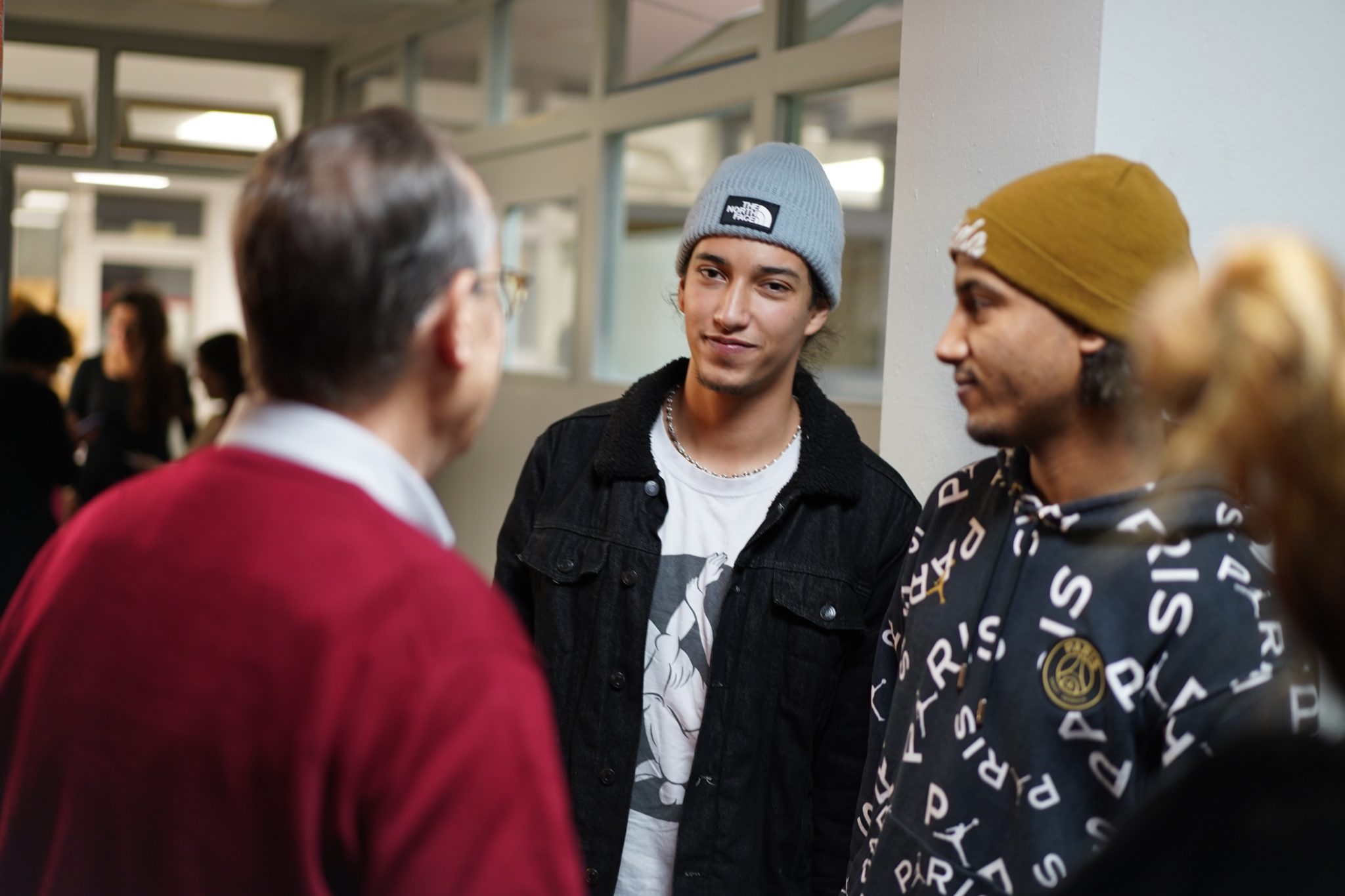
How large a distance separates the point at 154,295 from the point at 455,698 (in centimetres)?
444

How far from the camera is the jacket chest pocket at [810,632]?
191 cm

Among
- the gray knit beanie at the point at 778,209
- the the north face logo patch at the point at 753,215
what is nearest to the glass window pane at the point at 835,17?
the gray knit beanie at the point at 778,209

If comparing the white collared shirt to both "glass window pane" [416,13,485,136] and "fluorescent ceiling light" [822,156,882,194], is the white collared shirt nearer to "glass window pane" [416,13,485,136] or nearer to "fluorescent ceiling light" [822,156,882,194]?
"fluorescent ceiling light" [822,156,882,194]

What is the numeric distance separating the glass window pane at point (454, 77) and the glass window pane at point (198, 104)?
3.72 feet

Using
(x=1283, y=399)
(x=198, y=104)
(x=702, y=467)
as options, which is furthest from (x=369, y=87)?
(x=1283, y=399)

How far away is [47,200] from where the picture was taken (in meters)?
9.15

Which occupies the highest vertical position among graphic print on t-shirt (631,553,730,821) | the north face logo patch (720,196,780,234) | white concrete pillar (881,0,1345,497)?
white concrete pillar (881,0,1345,497)

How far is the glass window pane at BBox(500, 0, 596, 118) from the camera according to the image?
184 inches

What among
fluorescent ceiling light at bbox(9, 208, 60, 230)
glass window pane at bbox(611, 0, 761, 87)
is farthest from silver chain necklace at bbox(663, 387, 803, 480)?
fluorescent ceiling light at bbox(9, 208, 60, 230)

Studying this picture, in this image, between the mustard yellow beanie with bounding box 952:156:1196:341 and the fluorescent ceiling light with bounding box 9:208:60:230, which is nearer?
the mustard yellow beanie with bounding box 952:156:1196:341

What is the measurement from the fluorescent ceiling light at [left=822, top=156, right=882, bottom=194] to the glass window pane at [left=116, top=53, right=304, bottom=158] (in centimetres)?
414

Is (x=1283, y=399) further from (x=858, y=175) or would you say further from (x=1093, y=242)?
(x=858, y=175)

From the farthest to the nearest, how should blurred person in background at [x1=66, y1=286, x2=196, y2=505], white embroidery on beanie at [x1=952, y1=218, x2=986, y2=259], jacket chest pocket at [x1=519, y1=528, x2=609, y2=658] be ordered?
blurred person in background at [x1=66, y1=286, x2=196, y2=505] → jacket chest pocket at [x1=519, y1=528, x2=609, y2=658] → white embroidery on beanie at [x1=952, y1=218, x2=986, y2=259]

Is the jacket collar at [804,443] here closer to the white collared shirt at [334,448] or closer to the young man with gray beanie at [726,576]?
the young man with gray beanie at [726,576]
